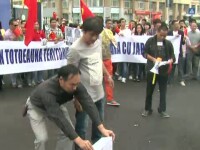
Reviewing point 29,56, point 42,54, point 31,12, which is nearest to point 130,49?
point 42,54

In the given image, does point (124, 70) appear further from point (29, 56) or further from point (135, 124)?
point (135, 124)

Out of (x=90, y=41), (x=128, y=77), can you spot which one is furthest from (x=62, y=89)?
(x=128, y=77)

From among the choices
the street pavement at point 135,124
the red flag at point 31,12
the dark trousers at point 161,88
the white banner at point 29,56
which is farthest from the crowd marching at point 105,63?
the red flag at point 31,12

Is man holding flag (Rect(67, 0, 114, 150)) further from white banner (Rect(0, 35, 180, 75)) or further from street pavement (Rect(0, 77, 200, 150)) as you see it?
white banner (Rect(0, 35, 180, 75))

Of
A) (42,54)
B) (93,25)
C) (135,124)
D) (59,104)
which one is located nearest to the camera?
(59,104)

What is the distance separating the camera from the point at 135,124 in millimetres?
6777

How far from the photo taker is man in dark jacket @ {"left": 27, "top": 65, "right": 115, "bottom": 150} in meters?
3.46

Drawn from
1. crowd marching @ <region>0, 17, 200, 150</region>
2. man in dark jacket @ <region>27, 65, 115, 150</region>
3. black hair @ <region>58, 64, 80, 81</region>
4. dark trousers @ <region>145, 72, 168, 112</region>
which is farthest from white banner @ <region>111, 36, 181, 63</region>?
black hair @ <region>58, 64, 80, 81</region>

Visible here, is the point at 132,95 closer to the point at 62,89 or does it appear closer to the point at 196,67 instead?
the point at 196,67

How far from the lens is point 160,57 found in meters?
7.06

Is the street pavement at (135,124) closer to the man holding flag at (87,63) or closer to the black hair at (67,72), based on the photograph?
the man holding flag at (87,63)

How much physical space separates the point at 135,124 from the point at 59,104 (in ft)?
10.5

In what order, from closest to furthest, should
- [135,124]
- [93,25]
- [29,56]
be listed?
[93,25]
[135,124]
[29,56]

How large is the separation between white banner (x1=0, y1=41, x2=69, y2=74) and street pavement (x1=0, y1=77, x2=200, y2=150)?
634 mm
